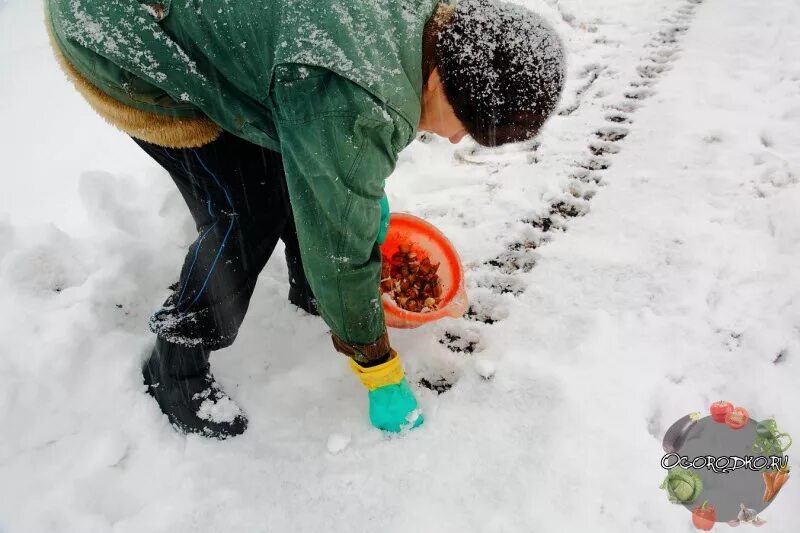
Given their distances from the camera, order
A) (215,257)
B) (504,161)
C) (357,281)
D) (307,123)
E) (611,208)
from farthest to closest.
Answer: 1. (504,161)
2. (611,208)
3. (215,257)
4. (357,281)
5. (307,123)

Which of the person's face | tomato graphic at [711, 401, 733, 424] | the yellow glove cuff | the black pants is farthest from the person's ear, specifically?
tomato graphic at [711, 401, 733, 424]

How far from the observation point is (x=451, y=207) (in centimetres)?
242

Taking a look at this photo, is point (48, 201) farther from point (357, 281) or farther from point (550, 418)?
point (550, 418)

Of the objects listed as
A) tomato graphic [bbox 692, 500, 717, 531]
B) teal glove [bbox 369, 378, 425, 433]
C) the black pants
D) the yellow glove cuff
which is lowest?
tomato graphic [bbox 692, 500, 717, 531]

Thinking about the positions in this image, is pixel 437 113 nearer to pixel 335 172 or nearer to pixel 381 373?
pixel 335 172

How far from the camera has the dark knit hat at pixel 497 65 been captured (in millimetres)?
1042

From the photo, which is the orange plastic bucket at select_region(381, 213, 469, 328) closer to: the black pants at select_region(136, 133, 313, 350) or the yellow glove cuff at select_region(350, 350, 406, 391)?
the yellow glove cuff at select_region(350, 350, 406, 391)

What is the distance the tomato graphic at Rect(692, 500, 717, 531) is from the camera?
133 cm

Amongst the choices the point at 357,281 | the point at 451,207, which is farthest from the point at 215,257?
the point at 451,207

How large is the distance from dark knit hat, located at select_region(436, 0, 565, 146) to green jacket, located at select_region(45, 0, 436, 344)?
7 cm

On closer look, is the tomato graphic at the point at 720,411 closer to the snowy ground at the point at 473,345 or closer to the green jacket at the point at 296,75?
the snowy ground at the point at 473,345

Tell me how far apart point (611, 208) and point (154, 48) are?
6.28 feet

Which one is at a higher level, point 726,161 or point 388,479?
point 726,161

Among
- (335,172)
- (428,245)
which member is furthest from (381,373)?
(428,245)
